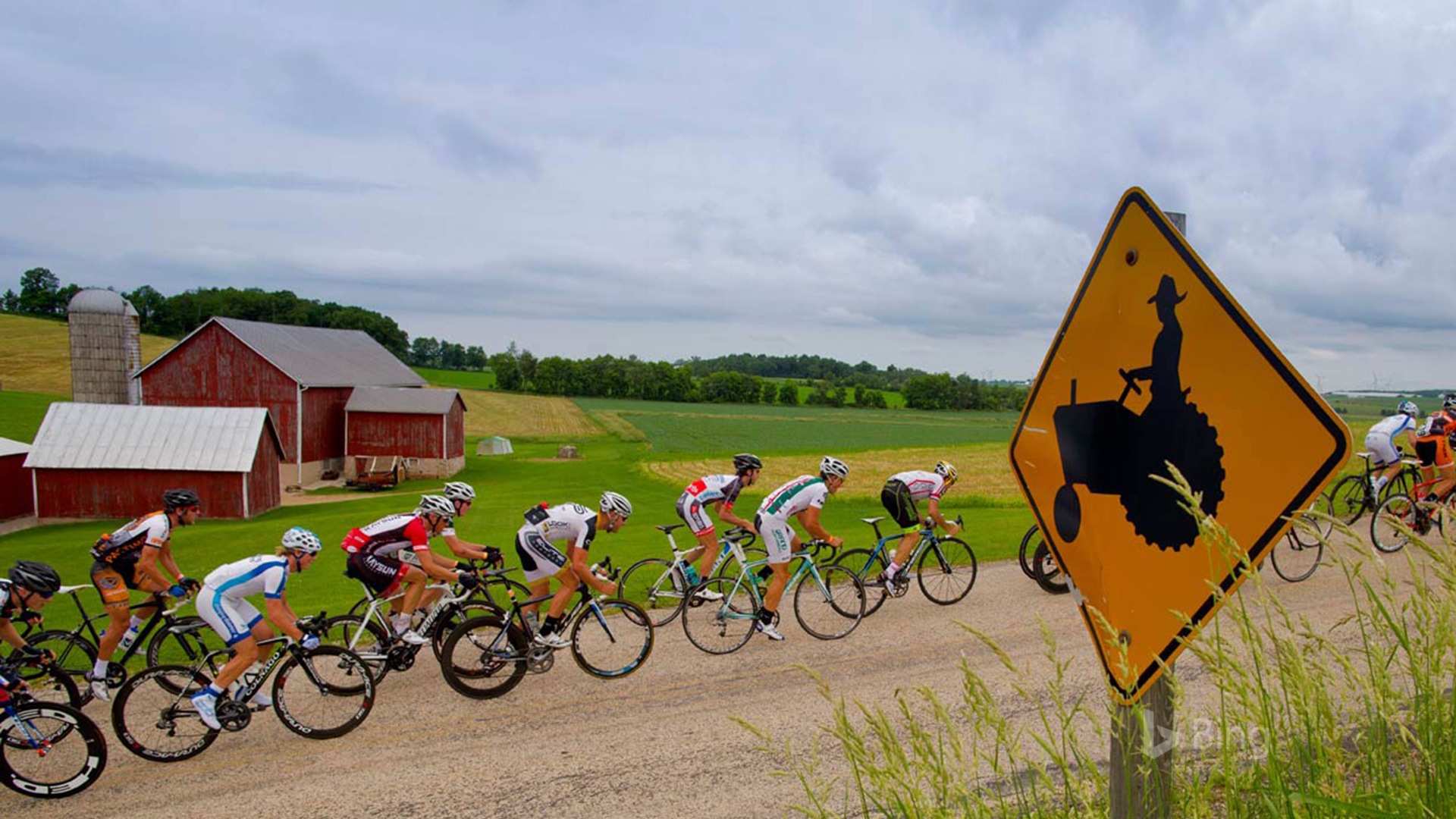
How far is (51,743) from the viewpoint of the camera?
5801 millimetres

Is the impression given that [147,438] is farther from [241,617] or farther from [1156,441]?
[1156,441]

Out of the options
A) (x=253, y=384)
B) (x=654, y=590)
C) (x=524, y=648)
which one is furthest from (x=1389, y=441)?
(x=253, y=384)

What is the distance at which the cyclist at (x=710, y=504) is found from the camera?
9.70 metres

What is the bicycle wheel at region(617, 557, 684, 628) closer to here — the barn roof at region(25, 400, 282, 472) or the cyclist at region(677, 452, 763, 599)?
the cyclist at region(677, 452, 763, 599)

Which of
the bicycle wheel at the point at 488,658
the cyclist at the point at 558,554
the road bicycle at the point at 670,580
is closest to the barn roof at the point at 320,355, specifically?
the road bicycle at the point at 670,580

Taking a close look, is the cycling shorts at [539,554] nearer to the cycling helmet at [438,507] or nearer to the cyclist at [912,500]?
the cycling helmet at [438,507]

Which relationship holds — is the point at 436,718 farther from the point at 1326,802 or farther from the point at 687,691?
the point at 1326,802

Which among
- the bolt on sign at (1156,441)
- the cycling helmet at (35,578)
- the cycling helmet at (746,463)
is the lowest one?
the cycling helmet at (35,578)

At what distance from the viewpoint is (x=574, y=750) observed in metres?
6.28

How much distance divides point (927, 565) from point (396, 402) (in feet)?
101

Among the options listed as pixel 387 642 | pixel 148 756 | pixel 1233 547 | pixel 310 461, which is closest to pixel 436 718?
pixel 387 642

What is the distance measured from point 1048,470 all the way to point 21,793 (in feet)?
25.7

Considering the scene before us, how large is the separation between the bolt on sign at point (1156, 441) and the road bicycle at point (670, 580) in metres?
6.99

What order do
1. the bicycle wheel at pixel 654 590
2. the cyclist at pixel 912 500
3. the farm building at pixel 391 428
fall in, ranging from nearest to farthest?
the bicycle wheel at pixel 654 590, the cyclist at pixel 912 500, the farm building at pixel 391 428
